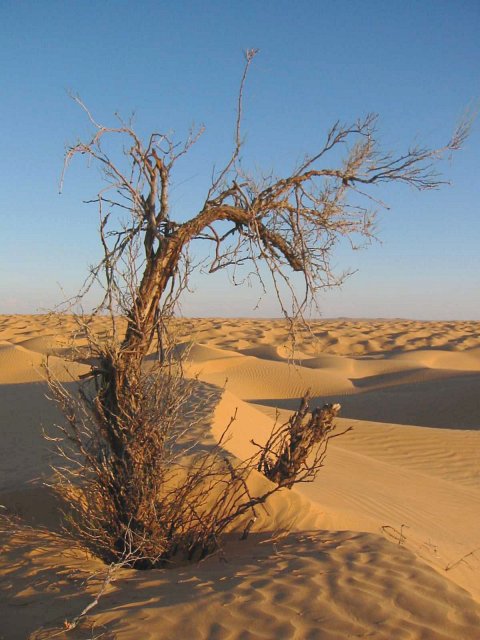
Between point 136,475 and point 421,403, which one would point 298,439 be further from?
point 421,403

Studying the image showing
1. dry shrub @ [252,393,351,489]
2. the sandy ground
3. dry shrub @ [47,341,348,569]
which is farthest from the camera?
dry shrub @ [252,393,351,489]

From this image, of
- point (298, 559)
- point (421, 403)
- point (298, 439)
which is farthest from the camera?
point (421, 403)

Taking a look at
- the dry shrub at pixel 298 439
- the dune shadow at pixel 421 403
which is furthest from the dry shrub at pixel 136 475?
the dune shadow at pixel 421 403

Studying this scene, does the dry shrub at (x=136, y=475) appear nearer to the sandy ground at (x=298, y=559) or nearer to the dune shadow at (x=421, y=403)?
the sandy ground at (x=298, y=559)

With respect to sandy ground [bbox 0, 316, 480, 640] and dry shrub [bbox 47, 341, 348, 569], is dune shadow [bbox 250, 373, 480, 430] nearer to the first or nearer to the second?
sandy ground [bbox 0, 316, 480, 640]

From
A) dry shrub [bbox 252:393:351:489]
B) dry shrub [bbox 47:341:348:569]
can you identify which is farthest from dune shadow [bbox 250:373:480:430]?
dry shrub [bbox 47:341:348:569]

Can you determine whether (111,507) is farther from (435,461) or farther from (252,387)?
(252,387)

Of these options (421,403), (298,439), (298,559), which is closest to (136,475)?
(298,559)

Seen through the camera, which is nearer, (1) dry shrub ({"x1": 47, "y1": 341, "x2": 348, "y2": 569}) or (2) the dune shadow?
(1) dry shrub ({"x1": 47, "y1": 341, "x2": 348, "y2": 569})

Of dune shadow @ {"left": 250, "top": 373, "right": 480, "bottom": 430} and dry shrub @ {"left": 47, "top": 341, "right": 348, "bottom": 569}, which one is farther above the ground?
dry shrub @ {"left": 47, "top": 341, "right": 348, "bottom": 569}

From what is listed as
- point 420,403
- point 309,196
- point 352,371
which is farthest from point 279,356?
point 309,196

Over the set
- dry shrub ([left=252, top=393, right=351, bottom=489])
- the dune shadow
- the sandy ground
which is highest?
dry shrub ([left=252, top=393, right=351, bottom=489])

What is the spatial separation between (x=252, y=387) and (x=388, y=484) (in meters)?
11.6

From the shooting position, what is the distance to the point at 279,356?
24.3m
